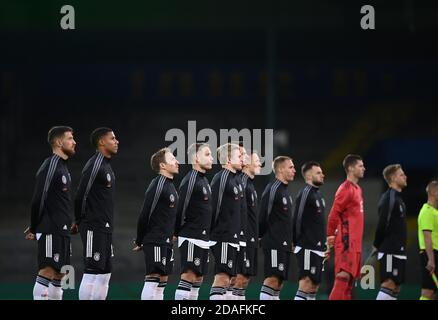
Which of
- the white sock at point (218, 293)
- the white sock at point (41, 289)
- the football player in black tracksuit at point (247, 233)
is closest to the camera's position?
the white sock at point (41, 289)

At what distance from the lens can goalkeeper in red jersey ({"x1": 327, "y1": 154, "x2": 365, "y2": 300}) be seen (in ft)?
48.4

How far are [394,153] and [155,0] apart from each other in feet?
26.4

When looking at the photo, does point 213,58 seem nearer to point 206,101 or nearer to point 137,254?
point 206,101

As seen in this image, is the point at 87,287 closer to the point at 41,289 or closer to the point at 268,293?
the point at 41,289

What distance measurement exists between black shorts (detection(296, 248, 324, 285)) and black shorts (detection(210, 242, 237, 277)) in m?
1.44

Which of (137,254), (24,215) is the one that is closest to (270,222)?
(137,254)

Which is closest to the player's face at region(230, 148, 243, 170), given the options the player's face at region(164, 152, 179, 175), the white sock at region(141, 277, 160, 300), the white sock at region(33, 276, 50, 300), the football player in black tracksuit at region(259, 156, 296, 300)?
the football player in black tracksuit at region(259, 156, 296, 300)

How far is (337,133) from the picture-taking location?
109 ft

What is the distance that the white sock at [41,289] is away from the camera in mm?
12742

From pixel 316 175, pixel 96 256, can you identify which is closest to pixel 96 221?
pixel 96 256

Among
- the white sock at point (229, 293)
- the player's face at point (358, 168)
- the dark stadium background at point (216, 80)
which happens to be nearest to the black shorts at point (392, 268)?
the player's face at point (358, 168)

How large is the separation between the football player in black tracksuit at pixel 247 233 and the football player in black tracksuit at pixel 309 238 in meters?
0.68

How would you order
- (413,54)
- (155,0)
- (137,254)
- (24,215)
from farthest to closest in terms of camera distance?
(413,54) → (155,0) → (24,215) → (137,254)

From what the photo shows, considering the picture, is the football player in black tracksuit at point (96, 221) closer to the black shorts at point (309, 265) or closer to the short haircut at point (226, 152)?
the short haircut at point (226, 152)
